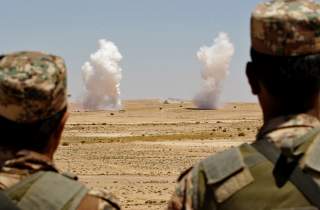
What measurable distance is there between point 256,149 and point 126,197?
1830cm

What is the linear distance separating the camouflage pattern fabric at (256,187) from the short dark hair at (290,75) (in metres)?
0.12

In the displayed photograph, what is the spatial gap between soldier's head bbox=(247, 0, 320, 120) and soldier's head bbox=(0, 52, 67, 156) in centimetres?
105

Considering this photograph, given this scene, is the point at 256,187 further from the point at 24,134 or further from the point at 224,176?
the point at 24,134

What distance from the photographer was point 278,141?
3.91 m

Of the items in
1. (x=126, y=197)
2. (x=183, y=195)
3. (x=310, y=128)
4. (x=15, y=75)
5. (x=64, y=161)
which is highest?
(x=15, y=75)

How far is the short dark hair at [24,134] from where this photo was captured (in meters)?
3.90

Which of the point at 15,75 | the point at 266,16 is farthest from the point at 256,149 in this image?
Result: the point at 15,75

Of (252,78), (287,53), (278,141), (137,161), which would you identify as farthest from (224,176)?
(137,161)

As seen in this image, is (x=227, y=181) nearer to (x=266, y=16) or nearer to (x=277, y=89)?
(x=277, y=89)

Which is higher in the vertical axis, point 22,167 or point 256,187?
point 22,167

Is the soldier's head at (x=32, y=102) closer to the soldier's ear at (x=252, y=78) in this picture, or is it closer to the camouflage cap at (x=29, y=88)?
the camouflage cap at (x=29, y=88)

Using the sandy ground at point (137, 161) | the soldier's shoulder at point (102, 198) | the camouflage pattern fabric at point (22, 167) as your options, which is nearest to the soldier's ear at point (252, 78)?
the soldier's shoulder at point (102, 198)

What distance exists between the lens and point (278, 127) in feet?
12.9

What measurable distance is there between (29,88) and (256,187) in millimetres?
1258
